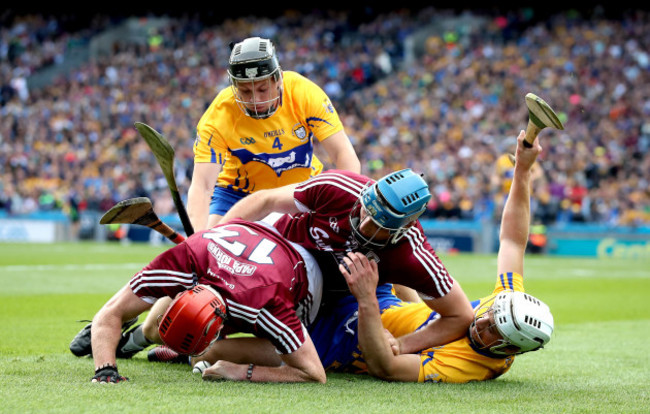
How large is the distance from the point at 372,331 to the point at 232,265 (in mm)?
866

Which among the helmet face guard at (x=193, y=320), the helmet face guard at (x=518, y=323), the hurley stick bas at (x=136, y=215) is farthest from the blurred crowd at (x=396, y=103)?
the helmet face guard at (x=193, y=320)

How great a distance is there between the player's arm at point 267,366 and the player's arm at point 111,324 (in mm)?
554

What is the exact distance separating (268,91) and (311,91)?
21.6 inches

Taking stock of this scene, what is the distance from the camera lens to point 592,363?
596 cm

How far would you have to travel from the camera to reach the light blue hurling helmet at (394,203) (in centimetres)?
434

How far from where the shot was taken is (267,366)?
4980mm

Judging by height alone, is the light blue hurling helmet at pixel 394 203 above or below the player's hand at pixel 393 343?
above

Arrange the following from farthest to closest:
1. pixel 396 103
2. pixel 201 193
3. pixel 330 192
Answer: pixel 396 103, pixel 201 193, pixel 330 192

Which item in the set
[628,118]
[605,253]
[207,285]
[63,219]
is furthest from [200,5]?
[207,285]

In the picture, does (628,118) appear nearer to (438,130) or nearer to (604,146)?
(604,146)

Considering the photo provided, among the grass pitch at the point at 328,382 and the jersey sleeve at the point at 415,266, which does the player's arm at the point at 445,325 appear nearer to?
the jersey sleeve at the point at 415,266

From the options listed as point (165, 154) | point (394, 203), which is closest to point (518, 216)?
point (394, 203)

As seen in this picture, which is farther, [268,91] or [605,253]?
[605,253]

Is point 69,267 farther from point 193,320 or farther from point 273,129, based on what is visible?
point 193,320
